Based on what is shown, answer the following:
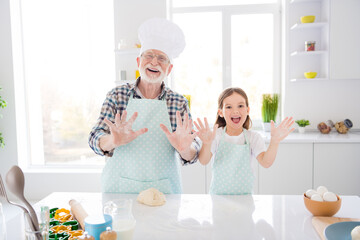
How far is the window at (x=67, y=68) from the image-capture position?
11.5 feet

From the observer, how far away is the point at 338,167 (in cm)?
260

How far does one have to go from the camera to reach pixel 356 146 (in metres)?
2.57

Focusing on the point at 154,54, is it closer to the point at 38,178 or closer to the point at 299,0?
the point at 299,0

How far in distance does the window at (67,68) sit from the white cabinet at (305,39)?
2.00 metres

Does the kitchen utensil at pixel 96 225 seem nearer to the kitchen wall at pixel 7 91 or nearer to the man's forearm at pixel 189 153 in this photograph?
the man's forearm at pixel 189 153

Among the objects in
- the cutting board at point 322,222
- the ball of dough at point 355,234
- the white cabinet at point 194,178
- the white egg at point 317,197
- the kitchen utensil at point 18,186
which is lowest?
the white cabinet at point 194,178

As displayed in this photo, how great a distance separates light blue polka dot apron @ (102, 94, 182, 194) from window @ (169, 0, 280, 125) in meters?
1.90

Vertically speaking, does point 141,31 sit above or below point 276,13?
below

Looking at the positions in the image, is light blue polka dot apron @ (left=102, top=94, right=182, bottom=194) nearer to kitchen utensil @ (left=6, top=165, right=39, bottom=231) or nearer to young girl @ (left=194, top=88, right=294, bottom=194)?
young girl @ (left=194, top=88, right=294, bottom=194)

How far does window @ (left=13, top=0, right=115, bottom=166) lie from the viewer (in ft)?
11.5

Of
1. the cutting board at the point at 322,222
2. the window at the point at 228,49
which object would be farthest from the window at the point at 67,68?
the cutting board at the point at 322,222

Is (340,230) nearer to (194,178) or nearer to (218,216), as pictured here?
(218,216)

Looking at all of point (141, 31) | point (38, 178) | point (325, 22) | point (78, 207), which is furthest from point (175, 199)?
point (38, 178)

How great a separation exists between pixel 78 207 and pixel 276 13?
296cm
